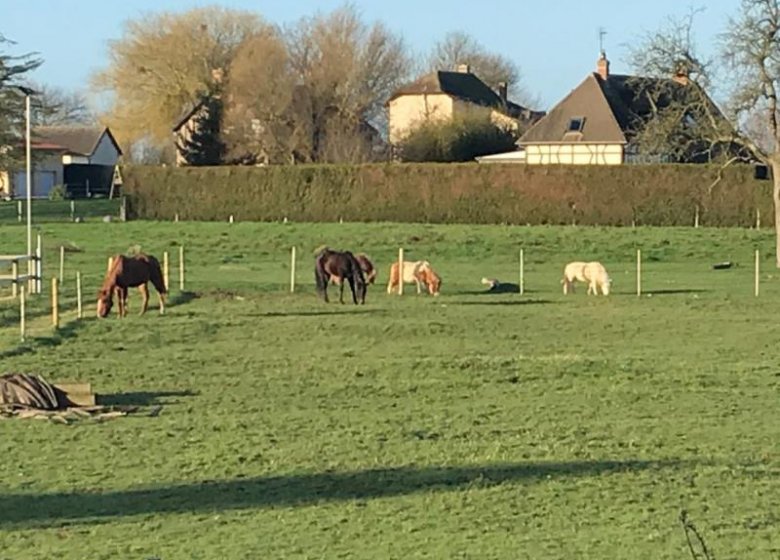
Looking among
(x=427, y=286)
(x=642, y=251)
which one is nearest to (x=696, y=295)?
(x=427, y=286)

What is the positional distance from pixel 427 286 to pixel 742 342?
1243 centimetres

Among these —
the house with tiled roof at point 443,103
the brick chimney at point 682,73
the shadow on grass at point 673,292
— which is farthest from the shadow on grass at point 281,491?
the house with tiled roof at point 443,103

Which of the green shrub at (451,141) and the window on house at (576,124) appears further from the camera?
the green shrub at (451,141)

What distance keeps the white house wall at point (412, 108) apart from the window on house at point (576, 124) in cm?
1019

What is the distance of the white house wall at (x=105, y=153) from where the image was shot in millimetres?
100438

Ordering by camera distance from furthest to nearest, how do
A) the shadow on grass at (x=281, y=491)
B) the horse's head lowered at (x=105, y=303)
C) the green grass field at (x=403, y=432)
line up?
the horse's head lowered at (x=105, y=303) → the shadow on grass at (x=281, y=491) → the green grass field at (x=403, y=432)

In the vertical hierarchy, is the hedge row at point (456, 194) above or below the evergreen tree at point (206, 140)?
below

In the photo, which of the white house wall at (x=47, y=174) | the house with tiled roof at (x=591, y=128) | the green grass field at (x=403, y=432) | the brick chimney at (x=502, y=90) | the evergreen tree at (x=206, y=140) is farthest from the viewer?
the brick chimney at (x=502, y=90)

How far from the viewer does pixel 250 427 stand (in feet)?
54.1

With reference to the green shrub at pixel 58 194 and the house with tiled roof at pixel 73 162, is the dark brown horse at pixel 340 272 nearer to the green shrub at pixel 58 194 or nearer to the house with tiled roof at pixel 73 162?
the green shrub at pixel 58 194

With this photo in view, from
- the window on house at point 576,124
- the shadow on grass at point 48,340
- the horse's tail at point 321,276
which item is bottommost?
the shadow on grass at point 48,340

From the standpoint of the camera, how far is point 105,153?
335 feet

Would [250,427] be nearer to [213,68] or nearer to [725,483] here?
[725,483]

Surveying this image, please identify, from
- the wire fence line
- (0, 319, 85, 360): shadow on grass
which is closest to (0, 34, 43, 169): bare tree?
the wire fence line
